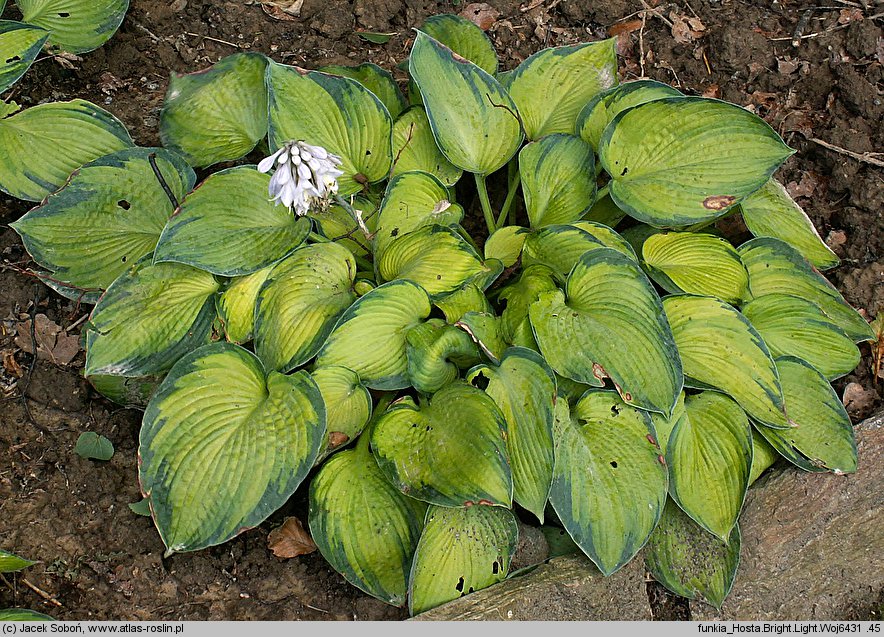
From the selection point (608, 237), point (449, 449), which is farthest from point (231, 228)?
point (608, 237)

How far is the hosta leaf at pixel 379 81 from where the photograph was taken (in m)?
2.78

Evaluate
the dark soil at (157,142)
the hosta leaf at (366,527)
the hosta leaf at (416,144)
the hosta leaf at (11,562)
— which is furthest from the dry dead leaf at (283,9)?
the hosta leaf at (11,562)

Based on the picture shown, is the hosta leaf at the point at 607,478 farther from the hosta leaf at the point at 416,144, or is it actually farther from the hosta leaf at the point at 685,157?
the hosta leaf at the point at 416,144

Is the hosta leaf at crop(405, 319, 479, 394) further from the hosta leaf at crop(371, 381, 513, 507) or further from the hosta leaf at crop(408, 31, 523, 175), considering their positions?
the hosta leaf at crop(408, 31, 523, 175)

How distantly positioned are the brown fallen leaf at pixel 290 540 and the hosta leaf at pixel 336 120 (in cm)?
112

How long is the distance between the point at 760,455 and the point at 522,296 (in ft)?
2.94

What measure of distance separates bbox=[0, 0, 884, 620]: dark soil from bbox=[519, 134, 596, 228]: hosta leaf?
0.81 metres

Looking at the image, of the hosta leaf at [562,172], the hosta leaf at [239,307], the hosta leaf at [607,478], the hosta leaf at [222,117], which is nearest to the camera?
the hosta leaf at [607,478]

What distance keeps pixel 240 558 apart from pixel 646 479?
4.13ft

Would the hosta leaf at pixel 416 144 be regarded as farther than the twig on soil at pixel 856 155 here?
No

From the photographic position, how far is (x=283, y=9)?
10.8ft

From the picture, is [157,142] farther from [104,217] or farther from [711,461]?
[711,461]

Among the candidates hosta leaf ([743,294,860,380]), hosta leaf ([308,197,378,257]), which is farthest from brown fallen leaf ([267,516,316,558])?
hosta leaf ([743,294,860,380])

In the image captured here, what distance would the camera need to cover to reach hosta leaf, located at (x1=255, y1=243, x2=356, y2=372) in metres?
2.29
